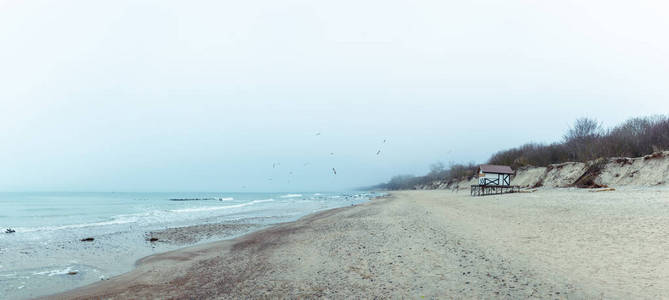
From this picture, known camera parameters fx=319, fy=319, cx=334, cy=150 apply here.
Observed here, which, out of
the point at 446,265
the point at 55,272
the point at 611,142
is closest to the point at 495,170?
the point at 611,142

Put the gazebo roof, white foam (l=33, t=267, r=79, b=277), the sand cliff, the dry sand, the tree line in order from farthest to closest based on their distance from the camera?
the gazebo roof < the tree line < the sand cliff < white foam (l=33, t=267, r=79, b=277) < the dry sand

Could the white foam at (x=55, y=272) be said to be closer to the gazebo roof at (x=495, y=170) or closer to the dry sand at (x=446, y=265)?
the dry sand at (x=446, y=265)

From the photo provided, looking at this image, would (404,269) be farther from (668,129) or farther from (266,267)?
(668,129)

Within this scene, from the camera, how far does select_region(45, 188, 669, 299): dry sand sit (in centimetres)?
668

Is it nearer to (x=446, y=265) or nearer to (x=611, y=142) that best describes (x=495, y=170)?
(x=611, y=142)

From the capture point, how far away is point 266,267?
31.7ft

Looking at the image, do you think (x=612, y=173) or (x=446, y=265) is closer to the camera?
(x=446, y=265)

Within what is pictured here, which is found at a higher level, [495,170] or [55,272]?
[495,170]

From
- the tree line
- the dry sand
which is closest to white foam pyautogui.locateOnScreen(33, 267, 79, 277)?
the dry sand

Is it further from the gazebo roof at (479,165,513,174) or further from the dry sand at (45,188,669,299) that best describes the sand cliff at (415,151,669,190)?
the dry sand at (45,188,669,299)

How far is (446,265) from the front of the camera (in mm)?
8500

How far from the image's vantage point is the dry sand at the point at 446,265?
21.9ft

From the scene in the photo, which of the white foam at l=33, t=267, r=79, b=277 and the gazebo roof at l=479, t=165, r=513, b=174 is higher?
the gazebo roof at l=479, t=165, r=513, b=174

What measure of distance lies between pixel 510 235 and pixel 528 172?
4507cm
